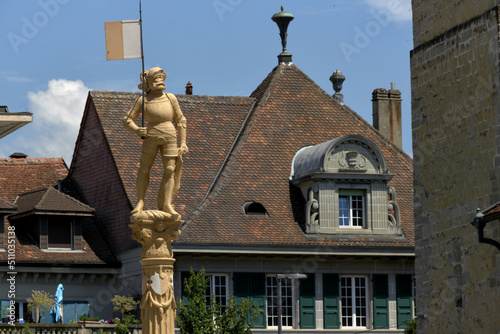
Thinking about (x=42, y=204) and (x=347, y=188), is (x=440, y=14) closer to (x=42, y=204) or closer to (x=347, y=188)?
(x=347, y=188)

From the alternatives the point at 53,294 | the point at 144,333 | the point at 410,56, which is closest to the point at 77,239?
the point at 53,294

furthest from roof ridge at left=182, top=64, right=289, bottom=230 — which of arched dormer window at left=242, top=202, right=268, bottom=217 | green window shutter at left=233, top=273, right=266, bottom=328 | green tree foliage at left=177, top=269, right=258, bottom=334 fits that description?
green tree foliage at left=177, top=269, right=258, bottom=334

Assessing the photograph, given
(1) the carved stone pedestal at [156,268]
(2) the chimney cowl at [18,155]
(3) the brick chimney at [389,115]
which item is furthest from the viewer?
(3) the brick chimney at [389,115]

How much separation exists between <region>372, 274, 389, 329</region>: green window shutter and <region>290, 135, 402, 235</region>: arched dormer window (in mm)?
1448

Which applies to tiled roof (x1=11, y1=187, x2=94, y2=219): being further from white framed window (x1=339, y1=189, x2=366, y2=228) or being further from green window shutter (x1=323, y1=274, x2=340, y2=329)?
white framed window (x1=339, y1=189, x2=366, y2=228)

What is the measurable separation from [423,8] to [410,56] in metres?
1.18

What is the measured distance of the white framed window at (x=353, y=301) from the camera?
46.9 metres

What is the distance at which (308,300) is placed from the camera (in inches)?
1827

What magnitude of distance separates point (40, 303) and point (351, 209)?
10.2 meters

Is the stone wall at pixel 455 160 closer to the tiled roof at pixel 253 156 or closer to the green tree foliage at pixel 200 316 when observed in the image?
the green tree foliage at pixel 200 316

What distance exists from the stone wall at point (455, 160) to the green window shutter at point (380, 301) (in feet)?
38.2

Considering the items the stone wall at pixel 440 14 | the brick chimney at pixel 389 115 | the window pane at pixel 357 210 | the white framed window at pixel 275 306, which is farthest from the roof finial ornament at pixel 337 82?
the stone wall at pixel 440 14

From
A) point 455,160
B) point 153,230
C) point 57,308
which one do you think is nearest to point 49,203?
point 57,308

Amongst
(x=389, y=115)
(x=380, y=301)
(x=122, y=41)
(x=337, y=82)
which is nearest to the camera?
(x=122, y=41)
